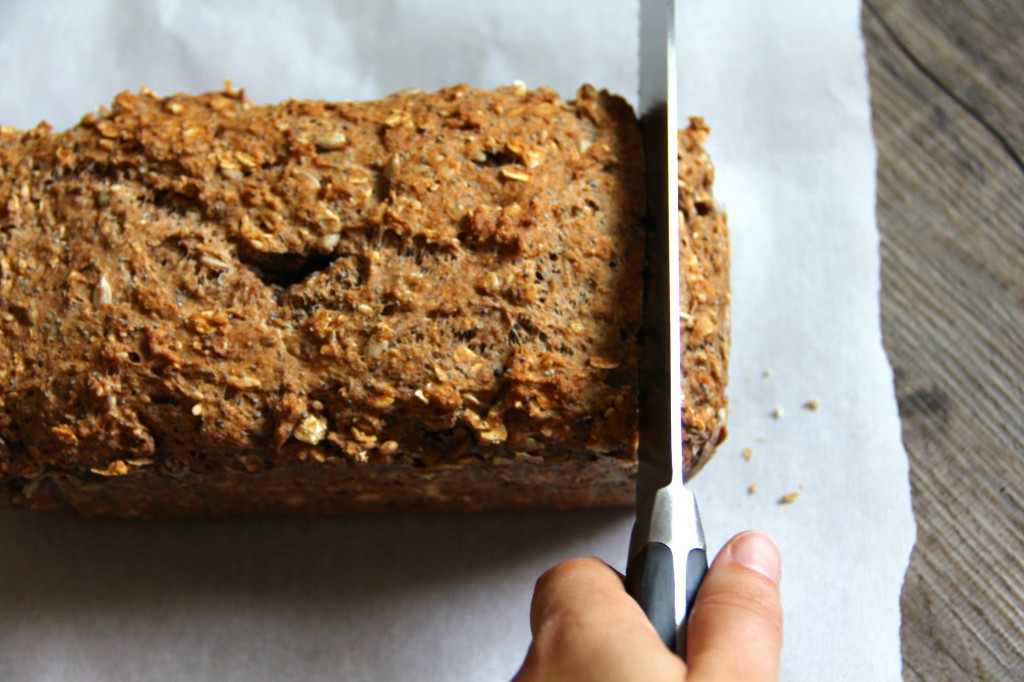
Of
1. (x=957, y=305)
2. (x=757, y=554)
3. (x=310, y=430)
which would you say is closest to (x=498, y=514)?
(x=310, y=430)

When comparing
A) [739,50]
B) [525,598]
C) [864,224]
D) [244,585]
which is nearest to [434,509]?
[525,598]

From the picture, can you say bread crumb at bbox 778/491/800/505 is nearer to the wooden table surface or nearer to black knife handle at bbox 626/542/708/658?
the wooden table surface

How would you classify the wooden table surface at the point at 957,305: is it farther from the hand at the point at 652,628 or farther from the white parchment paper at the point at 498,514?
the hand at the point at 652,628

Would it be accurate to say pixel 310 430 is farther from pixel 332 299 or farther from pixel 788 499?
pixel 788 499

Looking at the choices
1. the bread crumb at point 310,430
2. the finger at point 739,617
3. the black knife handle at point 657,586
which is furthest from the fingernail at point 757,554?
the bread crumb at point 310,430

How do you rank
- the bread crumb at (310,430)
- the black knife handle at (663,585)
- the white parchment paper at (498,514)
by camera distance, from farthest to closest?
the white parchment paper at (498,514) < the bread crumb at (310,430) < the black knife handle at (663,585)

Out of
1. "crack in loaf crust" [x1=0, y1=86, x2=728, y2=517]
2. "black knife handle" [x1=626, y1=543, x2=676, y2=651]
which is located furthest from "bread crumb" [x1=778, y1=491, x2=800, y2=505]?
"black knife handle" [x1=626, y1=543, x2=676, y2=651]

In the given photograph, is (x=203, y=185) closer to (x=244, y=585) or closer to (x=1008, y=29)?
(x=244, y=585)
